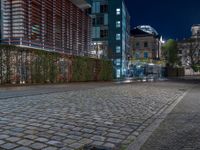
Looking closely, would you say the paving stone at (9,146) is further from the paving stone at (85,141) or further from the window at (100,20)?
the window at (100,20)

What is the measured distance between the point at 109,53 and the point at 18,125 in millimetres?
42123

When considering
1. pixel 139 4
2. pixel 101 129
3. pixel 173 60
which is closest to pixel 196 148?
pixel 101 129

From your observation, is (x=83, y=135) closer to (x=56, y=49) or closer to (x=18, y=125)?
(x=18, y=125)

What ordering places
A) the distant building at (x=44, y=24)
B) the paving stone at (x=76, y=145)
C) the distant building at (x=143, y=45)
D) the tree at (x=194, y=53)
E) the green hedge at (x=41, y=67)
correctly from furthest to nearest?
the distant building at (x=143, y=45) → the tree at (x=194, y=53) → the distant building at (x=44, y=24) → the green hedge at (x=41, y=67) → the paving stone at (x=76, y=145)

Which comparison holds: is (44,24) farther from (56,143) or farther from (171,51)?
(171,51)

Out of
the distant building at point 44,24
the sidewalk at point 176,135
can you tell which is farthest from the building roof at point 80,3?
the sidewalk at point 176,135

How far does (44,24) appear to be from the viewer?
53.8ft

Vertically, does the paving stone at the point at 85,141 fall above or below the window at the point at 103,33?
below

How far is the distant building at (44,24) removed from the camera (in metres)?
14.5

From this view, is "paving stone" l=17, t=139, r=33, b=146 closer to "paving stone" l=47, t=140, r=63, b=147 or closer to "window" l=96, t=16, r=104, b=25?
"paving stone" l=47, t=140, r=63, b=147

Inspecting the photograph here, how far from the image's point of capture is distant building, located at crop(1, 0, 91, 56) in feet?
47.5

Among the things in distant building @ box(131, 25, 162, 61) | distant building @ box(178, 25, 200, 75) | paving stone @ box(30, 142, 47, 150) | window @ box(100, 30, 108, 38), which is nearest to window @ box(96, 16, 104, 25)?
window @ box(100, 30, 108, 38)

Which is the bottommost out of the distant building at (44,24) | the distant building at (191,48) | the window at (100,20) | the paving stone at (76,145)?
the paving stone at (76,145)

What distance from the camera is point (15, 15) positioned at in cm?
1452
